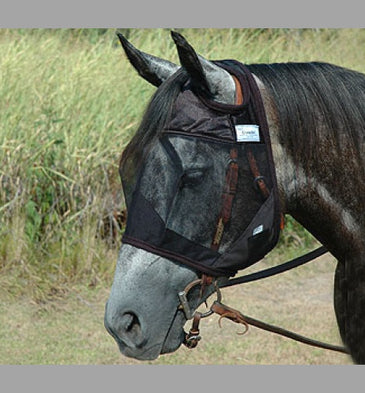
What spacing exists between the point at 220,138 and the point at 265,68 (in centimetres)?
37

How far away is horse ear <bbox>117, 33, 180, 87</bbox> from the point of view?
228 centimetres

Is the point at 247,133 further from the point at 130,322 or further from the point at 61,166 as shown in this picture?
the point at 61,166

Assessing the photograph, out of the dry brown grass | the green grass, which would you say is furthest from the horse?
the green grass

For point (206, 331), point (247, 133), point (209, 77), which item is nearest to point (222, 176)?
point (247, 133)

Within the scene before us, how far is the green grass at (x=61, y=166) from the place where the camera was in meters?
5.70

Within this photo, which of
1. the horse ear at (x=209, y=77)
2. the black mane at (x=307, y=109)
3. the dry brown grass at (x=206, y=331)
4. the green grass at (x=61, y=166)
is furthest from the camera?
the green grass at (x=61, y=166)

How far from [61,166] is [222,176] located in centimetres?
404

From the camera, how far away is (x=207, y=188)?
213 cm

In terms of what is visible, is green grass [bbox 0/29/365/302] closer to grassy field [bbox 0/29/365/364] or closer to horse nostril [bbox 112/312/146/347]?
grassy field [bbox 0/29/365/364]

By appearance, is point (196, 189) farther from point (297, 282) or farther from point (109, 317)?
point (297, 282)

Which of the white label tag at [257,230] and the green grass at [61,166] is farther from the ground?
the white label tag at [257,230]

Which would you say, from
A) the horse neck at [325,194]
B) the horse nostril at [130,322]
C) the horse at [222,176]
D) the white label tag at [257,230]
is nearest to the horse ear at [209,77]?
the horse at [222,176]

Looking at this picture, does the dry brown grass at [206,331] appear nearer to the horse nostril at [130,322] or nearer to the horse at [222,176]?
the horse at [222,176]

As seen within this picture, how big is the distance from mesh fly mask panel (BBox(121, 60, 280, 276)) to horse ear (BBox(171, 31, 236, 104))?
33 mm
